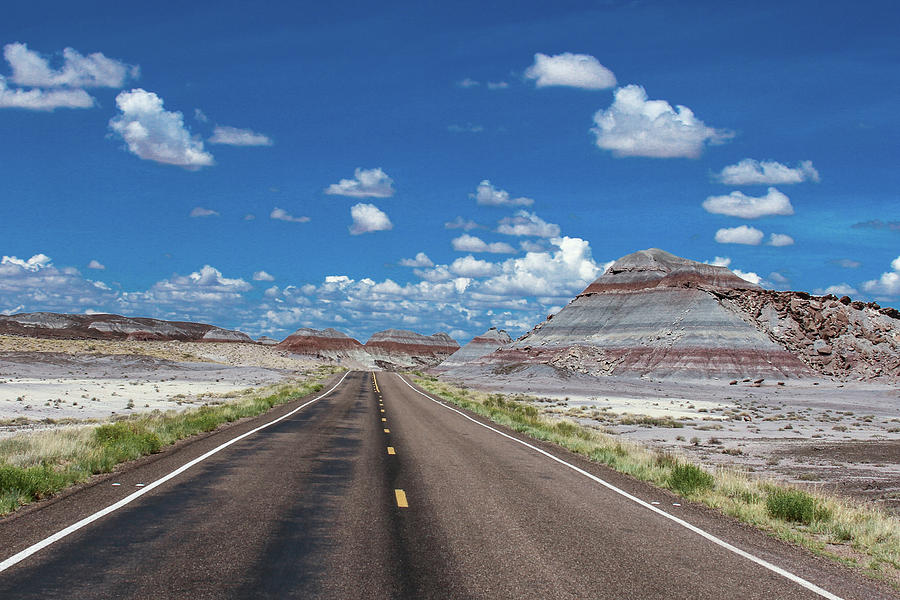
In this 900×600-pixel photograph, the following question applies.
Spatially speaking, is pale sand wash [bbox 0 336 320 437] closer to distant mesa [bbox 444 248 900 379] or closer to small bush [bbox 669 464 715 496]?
small bush [bbox 669 464 715 496]

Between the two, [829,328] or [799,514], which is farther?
[829,328]

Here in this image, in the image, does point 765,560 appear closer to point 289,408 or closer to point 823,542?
point 823,542

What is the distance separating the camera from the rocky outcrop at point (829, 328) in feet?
300

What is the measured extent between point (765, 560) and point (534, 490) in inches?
183

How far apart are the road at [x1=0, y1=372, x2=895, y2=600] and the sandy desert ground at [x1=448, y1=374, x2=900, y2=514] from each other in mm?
6968

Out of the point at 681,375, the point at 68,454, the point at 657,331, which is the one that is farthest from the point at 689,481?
the point at 657,331

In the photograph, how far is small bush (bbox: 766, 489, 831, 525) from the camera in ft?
35.7

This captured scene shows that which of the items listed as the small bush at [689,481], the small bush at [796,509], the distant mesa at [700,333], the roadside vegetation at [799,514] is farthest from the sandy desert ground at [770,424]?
the distant mesa at [700,333]

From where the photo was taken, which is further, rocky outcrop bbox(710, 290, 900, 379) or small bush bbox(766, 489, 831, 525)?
rocky outcrop bbox(710, 290, 900, 379)

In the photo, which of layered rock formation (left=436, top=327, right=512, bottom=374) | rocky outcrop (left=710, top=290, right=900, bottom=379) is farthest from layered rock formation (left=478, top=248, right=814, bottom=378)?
layered rock formation (left=436, top=327, right=512, bottom=374)

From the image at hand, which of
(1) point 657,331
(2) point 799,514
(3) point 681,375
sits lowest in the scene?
(2) point 799,514

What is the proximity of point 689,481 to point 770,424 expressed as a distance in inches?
1075

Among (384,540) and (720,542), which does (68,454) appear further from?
(720,542)

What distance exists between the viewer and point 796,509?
1096 cm
